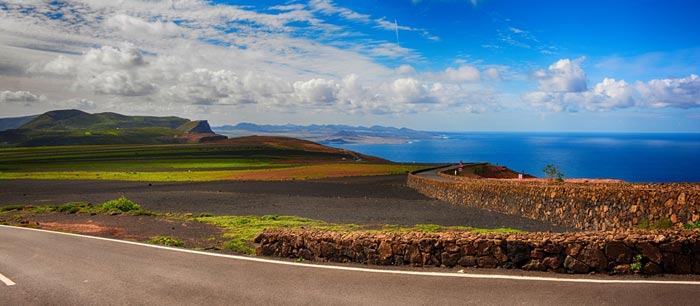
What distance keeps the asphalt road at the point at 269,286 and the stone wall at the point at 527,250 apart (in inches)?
31.1

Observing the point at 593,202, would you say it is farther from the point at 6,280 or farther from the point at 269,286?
the point at 6,280

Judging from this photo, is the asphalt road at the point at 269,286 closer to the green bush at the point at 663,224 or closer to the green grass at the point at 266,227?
the green grass at the point at 266,227

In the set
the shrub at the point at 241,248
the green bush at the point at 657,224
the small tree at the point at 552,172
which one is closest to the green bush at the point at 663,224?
the green bush at the point at 657,224

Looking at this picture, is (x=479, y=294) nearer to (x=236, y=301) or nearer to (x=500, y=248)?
(x=500, y=248)

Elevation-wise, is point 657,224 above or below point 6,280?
below

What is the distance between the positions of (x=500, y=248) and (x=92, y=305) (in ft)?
26.1

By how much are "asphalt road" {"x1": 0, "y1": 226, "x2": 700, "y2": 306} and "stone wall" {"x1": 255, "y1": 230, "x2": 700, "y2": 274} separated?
790mm

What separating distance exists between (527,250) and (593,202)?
1827cm

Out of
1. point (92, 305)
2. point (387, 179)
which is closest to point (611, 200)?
point (92, 305)

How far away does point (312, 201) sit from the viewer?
41938 millimetres

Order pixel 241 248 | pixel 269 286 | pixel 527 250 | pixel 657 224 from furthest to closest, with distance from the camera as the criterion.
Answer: pixel 657 224
pixel 241 248
pixel 527 250
pixel 269 286

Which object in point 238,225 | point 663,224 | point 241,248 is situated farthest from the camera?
point 238,225

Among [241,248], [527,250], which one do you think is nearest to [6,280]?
[241,248]

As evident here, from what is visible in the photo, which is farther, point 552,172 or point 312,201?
point 552,172
